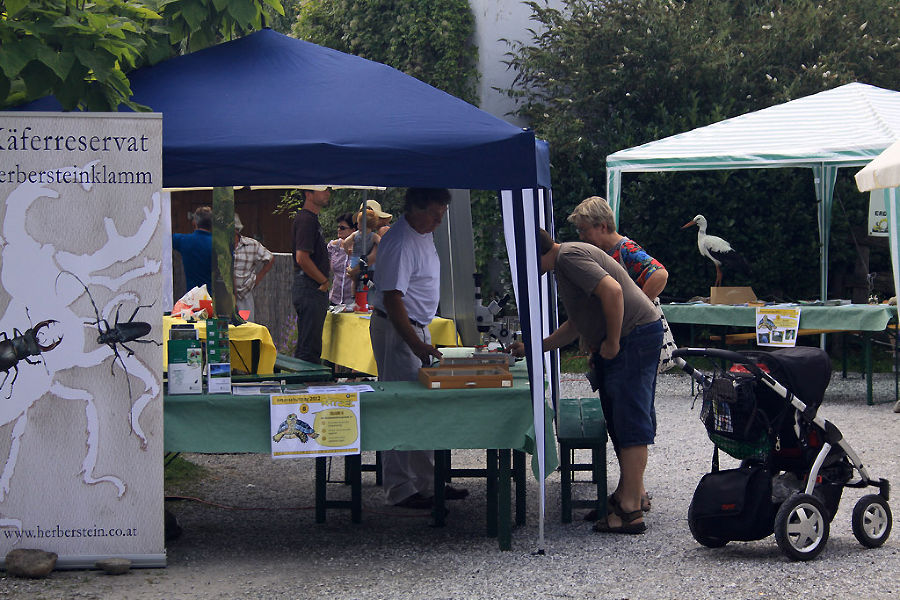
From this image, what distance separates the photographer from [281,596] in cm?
483

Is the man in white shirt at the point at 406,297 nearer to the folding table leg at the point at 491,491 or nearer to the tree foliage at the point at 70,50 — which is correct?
the folding table leg at the point at 491,491

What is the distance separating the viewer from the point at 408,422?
5.43 meters

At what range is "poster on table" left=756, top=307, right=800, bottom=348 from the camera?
1045 centimetres

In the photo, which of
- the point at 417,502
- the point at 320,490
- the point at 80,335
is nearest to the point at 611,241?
the point at 417,502

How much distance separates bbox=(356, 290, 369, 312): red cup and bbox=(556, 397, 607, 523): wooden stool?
2.88 meters

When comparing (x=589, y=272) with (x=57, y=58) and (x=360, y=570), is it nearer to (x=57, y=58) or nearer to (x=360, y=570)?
(x=360, y=570)

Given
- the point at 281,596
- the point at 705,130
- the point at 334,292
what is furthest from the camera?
the point at 705,130

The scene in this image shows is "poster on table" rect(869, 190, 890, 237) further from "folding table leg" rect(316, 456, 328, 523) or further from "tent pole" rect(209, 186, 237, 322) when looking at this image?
"folding table leg" rect(316, 456, 328, 523)

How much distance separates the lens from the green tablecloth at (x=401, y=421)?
5266mm

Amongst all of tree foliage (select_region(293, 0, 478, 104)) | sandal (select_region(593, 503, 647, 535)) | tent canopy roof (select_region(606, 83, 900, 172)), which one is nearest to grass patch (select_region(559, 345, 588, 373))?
tent canopy roof (select_region(606, 83, 900, 172))

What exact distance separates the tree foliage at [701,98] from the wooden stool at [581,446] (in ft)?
26.7

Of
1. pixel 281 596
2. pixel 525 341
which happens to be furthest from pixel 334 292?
pixel 281 596

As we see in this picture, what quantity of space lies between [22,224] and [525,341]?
2.39 meters

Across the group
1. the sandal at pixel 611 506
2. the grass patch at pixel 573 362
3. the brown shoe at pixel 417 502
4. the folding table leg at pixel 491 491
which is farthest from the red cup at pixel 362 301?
the grass patch at pixel 573 362
